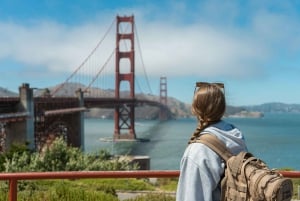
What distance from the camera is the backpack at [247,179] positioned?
63.3 inches

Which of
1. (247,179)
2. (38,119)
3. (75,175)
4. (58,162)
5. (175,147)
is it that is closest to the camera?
(247,179)

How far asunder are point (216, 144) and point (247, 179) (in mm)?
209

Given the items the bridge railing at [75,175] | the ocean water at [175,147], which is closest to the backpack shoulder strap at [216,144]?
the bridge railing at [75,175]

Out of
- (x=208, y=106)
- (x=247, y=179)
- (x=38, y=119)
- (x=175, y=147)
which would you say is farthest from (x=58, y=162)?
(x=175, y=147)

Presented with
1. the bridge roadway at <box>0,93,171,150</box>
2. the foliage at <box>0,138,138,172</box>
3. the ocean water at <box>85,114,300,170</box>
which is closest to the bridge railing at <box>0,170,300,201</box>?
the foliage at <box>0,138,138,172</box>

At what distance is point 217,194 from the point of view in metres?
1.86

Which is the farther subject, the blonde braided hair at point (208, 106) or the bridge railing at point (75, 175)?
the bridge railing at point (75, 175)

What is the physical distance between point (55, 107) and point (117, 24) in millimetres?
42521

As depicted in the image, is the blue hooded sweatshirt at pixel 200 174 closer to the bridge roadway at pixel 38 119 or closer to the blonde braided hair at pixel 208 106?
the blonde braided hair at pixel 208 106

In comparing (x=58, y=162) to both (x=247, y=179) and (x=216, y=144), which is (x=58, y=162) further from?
(x=247, y=179)

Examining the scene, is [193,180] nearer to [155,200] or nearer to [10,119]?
[155,200]

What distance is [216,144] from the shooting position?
187 centimetres

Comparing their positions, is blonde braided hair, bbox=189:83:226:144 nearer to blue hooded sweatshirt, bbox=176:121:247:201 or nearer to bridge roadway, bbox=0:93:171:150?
blue hooded sweatshirt, bbox=176:121:247:201

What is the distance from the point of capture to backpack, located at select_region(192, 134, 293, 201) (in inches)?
63.3
